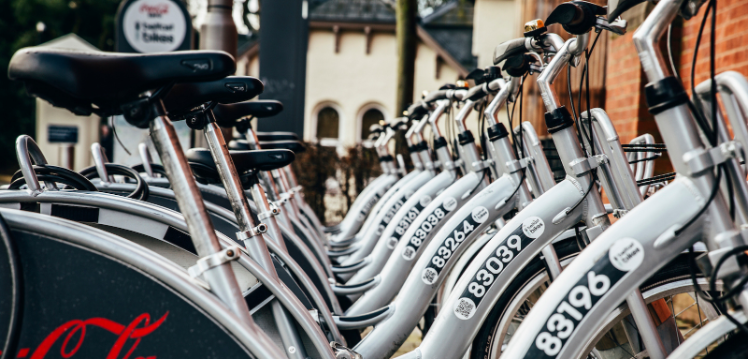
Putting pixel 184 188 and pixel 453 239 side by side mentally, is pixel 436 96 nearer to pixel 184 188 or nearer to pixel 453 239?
pixel 453 239

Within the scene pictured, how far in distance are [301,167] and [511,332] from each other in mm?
5754

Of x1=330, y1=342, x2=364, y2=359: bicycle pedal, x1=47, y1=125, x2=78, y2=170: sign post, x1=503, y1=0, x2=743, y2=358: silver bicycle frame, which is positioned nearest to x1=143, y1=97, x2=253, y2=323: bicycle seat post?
x1=503, y1=0, x2=743, y2=358: silver bicycle frame

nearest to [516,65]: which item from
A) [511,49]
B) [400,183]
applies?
[511,49]

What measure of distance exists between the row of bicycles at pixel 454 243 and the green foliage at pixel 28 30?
24539 mm

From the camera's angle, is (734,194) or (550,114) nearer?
(734,194)

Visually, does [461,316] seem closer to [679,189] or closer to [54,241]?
[679,189]

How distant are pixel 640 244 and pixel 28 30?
94.1 feet

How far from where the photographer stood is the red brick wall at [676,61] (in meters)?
3.16

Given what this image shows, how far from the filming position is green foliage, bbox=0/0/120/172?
24.0 m

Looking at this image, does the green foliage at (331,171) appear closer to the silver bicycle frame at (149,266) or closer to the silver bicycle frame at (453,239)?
the silver bicycle frame at (453,239)

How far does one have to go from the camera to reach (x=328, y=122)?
760 inches

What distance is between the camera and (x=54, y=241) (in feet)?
4.30

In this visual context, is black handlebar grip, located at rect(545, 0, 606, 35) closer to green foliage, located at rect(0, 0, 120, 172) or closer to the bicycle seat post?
the bicycle seat post

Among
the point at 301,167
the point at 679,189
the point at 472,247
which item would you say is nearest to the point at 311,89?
the point at 301,167
